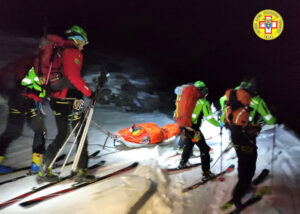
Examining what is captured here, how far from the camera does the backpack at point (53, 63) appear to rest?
7.59ft

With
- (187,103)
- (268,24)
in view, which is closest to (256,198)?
(187,103)

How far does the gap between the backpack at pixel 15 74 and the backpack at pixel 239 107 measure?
220 centimetres

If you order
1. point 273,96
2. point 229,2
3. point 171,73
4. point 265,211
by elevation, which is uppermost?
point 229,2

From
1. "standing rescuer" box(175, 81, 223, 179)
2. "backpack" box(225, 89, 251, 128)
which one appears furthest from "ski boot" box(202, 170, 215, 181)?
"backpack" box(225, 89, 251, 128)

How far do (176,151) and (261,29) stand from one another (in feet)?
6.32

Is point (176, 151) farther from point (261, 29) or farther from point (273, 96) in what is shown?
point (261, 29)

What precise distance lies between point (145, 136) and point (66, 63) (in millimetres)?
1690

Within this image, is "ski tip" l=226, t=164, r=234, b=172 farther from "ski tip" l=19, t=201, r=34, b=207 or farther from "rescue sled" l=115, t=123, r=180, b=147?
"ski tip" l=19, t=201, r=34, b=207

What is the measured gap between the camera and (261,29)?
2.65 meters

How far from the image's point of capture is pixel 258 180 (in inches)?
87.9

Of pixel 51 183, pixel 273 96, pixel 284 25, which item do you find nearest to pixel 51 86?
pixel 51 183

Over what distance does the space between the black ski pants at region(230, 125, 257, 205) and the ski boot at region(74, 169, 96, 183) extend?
1450mm

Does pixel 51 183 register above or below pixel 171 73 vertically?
below

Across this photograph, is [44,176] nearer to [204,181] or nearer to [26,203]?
[26,203]
